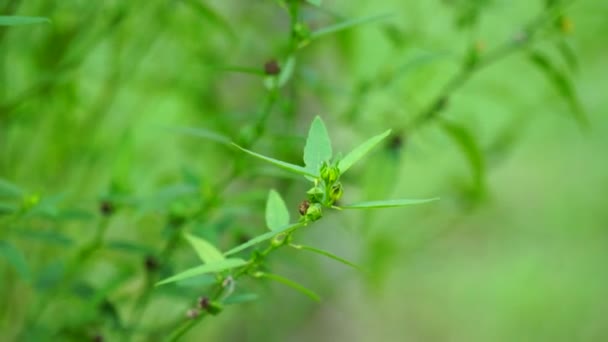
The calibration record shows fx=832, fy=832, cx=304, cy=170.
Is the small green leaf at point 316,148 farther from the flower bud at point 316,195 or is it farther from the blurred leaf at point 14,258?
the blurred leaf at point 14,258

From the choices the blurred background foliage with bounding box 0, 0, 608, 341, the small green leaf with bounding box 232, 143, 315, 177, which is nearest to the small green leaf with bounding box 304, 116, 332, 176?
the small green leaf with bounding box 232, 143, 315, 177

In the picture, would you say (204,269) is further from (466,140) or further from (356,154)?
(466,140)

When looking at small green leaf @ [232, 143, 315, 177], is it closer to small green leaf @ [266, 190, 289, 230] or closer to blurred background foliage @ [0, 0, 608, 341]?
small green leaf @ [266, 190, 289, 230]

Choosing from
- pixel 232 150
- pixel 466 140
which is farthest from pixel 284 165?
pixel 232 150

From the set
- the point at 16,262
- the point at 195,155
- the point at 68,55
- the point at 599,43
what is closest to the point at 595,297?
the point at 599,43

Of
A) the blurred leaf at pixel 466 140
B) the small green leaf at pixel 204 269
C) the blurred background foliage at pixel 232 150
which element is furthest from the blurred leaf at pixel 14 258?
the blurred leaf at pixel 466 140
